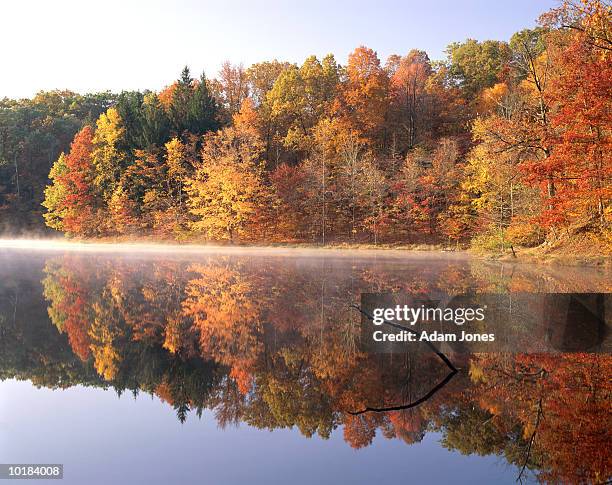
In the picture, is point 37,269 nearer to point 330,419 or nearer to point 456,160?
point 330,419

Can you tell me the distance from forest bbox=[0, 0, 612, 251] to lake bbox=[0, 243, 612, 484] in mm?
18303

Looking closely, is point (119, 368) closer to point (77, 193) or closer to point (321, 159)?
point (321, 159)

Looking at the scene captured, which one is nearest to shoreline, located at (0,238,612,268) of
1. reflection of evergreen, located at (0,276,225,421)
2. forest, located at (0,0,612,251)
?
forest, located at (0,0,612,251)

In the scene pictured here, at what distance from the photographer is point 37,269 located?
19.1 m

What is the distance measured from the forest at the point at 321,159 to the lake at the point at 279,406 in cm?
1830

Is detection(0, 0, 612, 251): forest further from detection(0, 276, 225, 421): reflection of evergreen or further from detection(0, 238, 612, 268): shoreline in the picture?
detection(0, 276, 225, 421): reflection of evergreen

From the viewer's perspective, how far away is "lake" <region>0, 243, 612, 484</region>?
3.75 metres

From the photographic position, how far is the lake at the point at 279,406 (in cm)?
375

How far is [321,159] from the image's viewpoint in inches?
1649

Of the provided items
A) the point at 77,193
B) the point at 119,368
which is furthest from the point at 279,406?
the point at 77,193

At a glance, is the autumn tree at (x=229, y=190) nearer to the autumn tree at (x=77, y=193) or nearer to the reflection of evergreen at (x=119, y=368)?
the autumn tree at (x=77, y=193)

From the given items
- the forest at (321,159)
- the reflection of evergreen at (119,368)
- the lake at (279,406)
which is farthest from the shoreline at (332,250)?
the reflection of evergreen at (119,368)

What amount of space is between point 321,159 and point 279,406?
3787 cm

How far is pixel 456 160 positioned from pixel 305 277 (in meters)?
29.0
